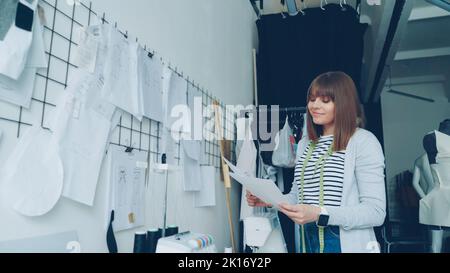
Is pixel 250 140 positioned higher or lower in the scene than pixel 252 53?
lower

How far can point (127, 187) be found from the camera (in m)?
1.02

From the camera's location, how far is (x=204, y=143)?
168cm

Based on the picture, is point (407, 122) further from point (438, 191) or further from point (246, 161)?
point (246, 161)

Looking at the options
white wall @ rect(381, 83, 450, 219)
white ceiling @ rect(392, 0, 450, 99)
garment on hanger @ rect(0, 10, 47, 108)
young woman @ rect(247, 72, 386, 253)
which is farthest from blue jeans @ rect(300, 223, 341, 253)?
white wall @ rect(381, 83, 450, 219)

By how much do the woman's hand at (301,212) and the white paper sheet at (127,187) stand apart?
1.50 feet

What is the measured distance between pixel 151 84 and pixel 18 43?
1.83ft

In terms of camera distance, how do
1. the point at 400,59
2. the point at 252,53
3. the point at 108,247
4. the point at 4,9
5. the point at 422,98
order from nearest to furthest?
the point at 4,9
the point at 108,247
the point at 252,53
the point at 400,59
the point at 422,98

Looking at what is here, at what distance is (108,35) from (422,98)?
5000 mm

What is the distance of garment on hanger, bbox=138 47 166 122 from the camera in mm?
1121

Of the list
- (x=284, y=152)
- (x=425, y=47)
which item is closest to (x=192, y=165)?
(x=284, y=152)

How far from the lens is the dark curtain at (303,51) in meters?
2.78

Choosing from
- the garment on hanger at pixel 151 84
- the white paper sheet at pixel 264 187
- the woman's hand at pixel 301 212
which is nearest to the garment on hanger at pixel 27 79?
the garment on hanger at pixel 151 84
